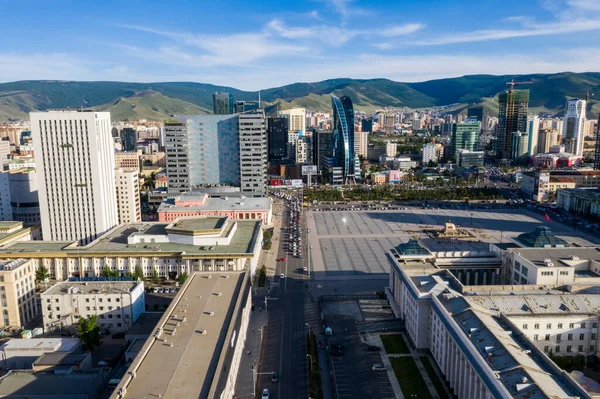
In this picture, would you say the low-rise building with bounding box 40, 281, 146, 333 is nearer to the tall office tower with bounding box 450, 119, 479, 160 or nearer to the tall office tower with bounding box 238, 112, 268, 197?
the tall office tower with bounding box 238, 112, 268, 197

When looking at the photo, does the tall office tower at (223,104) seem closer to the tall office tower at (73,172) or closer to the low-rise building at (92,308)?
the tall office tower at (73,172)

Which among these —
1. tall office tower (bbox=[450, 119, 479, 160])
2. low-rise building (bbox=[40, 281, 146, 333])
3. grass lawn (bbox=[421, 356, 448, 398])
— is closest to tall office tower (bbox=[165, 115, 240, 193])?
low-rise building (bbox=[40, 281, 146, 333])

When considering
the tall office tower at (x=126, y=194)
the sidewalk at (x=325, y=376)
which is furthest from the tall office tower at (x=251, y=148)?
the sidewalk at (x=325, y=376)

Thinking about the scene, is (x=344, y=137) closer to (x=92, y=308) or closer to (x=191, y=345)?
(x=92, y=308)

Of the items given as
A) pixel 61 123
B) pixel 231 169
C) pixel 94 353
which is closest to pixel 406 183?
pixel 231 169

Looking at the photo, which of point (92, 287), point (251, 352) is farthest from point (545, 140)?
point (92, 287)

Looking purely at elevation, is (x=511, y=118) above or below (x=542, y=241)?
above

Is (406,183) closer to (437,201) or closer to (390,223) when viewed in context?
(437,201)
